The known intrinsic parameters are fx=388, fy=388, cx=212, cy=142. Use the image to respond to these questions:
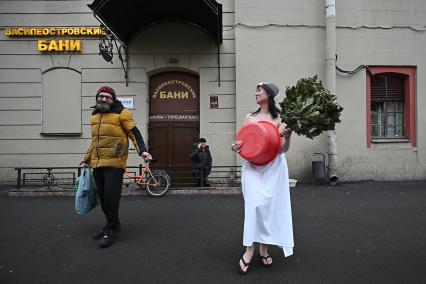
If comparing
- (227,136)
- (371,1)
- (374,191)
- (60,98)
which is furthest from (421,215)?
(60,98)

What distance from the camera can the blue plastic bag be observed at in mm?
5230

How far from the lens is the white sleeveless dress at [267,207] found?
3.86m

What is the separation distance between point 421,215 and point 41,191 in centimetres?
827

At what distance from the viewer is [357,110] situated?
12352mm

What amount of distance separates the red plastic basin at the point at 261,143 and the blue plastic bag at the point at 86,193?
8.06ft

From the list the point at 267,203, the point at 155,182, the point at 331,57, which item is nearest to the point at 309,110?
the point at 267,203

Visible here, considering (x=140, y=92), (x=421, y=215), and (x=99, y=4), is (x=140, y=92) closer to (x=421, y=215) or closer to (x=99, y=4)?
(x=99, y=4)

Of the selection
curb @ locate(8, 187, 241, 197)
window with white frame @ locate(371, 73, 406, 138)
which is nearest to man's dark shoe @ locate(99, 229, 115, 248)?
curb @ locate(8, 187, 241, 197)

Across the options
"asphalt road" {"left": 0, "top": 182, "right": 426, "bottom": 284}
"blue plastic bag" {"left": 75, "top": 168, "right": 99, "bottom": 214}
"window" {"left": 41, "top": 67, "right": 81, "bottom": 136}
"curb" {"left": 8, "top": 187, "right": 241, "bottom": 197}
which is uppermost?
"window" {"left": 41, "top": 67, "right": 81, "bottom": 136}

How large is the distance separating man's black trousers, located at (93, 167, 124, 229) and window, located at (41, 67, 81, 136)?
737 centimetres

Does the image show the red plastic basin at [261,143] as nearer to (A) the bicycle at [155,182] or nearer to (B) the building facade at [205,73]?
(A) the bicycle at [155,182]

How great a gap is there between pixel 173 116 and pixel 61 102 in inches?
137

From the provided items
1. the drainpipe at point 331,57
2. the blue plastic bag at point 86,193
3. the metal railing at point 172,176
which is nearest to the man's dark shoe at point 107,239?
the blue plastic bag at point 86,193

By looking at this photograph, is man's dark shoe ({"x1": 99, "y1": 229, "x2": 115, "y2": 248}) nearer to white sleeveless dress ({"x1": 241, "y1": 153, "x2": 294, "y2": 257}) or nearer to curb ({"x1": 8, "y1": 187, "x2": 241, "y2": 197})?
white sleeveless dress ({"x1": 241, "y1": 153, "x2": 294, "y2": 257})
